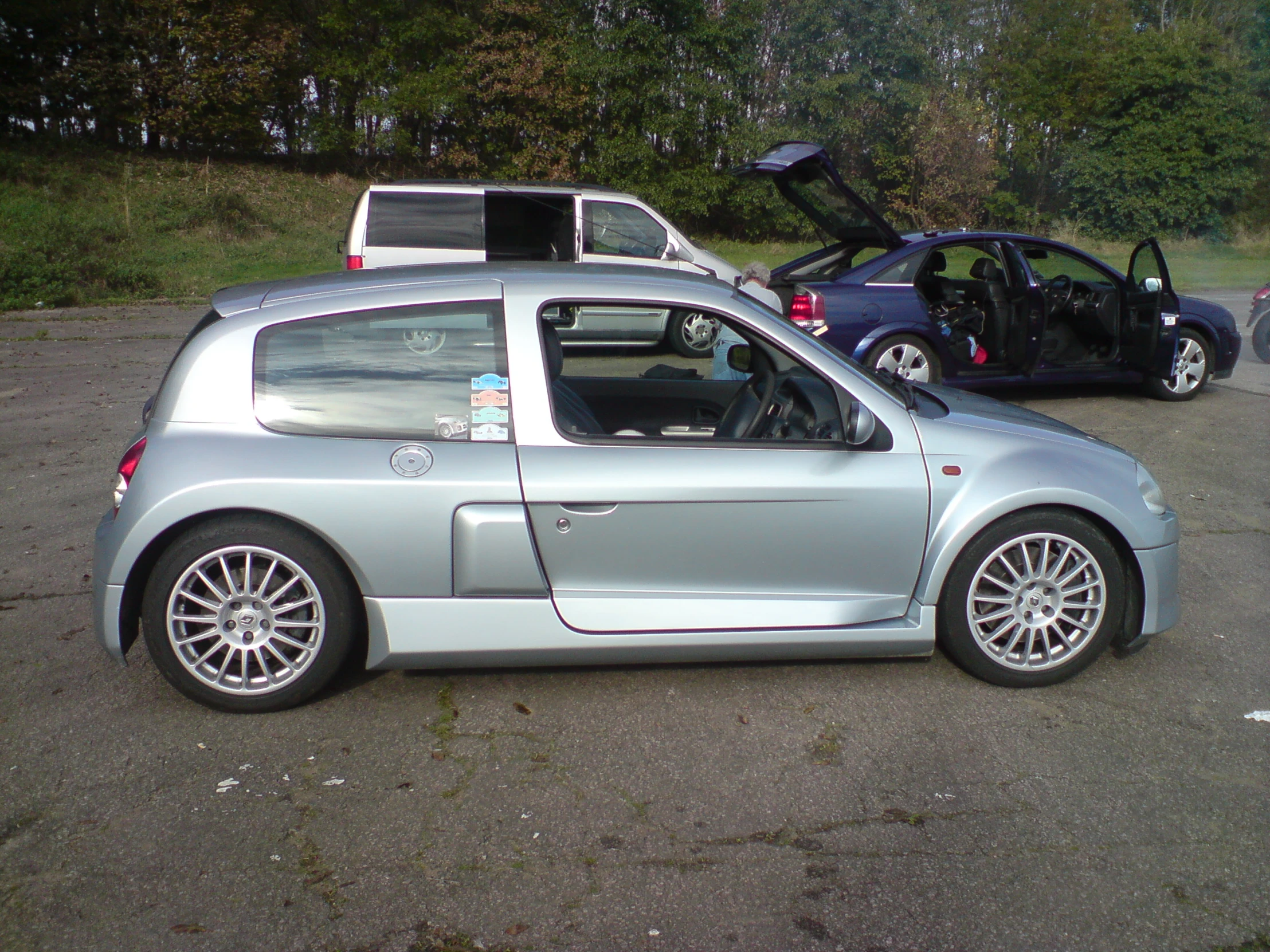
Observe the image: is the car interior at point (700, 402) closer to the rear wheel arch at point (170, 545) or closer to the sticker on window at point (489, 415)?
the sticker on window at point (489, 415)

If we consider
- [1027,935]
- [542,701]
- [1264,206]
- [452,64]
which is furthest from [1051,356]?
[1264,206]

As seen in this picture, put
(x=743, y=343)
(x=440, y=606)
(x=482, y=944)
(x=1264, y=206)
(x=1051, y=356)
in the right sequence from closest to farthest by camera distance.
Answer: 1. (x=482, y=944)
2. (x=440, y=606)
3. (x=743, y=343)
4. (x=1051, y=356)
5. (x=1264, y=206)

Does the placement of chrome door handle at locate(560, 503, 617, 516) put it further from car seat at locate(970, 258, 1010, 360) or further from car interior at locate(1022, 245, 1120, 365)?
car interior at locate(1022, 245, 1120, 365)

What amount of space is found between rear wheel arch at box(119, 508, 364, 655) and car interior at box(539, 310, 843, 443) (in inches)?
36.7

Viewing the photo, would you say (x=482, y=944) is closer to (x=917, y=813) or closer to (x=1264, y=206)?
(x=917, y=813)

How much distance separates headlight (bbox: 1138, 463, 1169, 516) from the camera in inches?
169

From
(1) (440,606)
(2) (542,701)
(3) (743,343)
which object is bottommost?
(2) (542,701)

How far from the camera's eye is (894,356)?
30.8 ft

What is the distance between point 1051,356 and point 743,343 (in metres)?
5.93

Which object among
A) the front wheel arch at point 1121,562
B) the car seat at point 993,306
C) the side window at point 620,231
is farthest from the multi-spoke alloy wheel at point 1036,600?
the side window at point 620,231

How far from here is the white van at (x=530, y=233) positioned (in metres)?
12.2

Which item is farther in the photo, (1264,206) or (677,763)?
(1264,206)

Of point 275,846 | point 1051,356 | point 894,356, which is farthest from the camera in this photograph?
point 1051,356

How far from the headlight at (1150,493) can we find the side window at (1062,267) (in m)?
5.97
